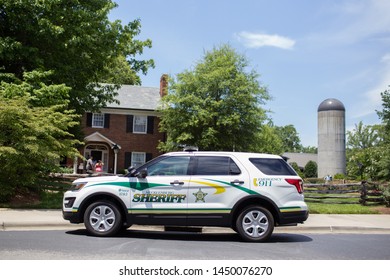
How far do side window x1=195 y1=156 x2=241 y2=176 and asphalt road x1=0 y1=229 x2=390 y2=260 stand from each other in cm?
142

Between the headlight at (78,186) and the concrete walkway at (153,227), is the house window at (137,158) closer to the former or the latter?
the concrete walkway at (153,227)

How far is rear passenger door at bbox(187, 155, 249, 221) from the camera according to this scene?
9117 millimetres

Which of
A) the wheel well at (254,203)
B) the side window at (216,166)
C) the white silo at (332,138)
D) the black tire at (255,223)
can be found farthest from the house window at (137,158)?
the black tire at (255,223)

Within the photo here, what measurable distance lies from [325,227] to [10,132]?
1024cm

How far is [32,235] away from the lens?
9414 millimetres

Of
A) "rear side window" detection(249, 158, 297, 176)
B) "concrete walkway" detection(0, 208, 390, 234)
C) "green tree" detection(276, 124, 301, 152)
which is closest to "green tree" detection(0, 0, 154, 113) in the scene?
"concrete walkway" detection(0, 208, 390, 234)

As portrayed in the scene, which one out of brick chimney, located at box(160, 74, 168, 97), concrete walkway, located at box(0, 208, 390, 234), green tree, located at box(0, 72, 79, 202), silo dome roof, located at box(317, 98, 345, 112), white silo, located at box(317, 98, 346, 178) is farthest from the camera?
silo dome roof, located at box(317, 98, 345, 112)

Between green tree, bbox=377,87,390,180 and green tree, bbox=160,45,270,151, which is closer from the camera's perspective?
green tree, bbox=377,87,390,180

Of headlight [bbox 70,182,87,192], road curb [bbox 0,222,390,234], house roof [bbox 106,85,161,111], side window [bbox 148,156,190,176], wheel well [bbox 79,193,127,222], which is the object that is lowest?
road curb [bbox 0,222,390,234]

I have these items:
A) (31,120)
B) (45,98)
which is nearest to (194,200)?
(31,120)

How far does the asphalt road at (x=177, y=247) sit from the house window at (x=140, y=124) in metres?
27.0

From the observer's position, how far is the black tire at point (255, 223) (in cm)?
908

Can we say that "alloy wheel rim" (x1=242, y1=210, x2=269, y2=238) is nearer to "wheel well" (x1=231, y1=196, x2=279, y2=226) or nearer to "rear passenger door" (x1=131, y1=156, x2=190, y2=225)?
"wheel well" (x1=231, y1=196, x2=279, y2=226)

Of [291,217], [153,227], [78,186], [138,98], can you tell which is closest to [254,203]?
[291,217]
